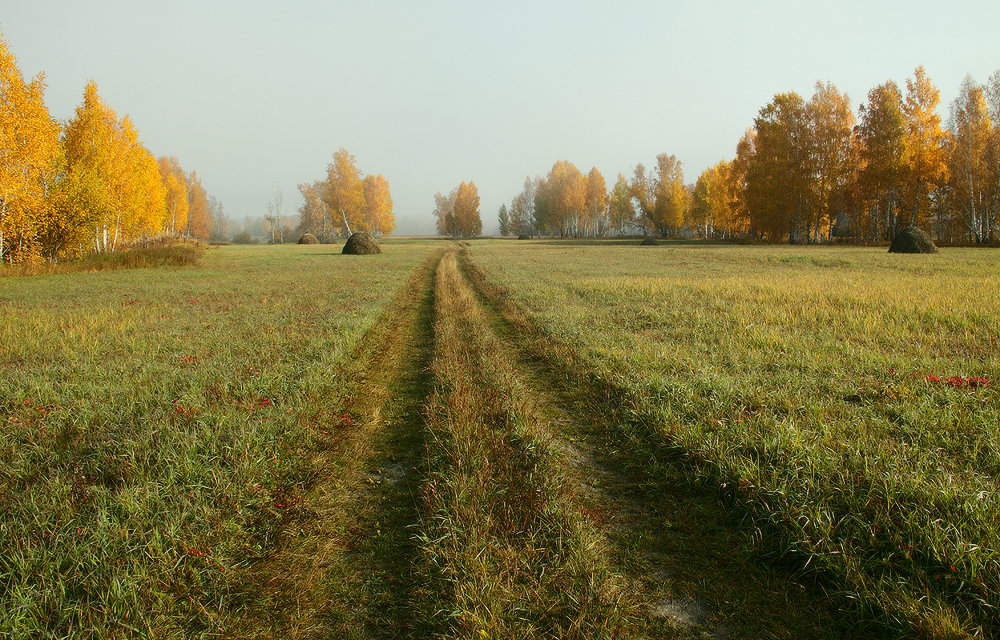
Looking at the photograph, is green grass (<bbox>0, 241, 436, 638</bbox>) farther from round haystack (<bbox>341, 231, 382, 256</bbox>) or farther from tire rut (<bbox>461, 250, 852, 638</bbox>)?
round haystack (<bbox>341, 231, 382, 256</bbox>)

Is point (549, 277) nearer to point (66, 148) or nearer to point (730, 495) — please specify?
point (730, 495)

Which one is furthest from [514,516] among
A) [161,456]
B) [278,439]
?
[161,456]

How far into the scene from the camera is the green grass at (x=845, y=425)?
211cm

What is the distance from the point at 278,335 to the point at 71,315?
5.78 m

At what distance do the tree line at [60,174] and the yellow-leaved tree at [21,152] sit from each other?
0.03m

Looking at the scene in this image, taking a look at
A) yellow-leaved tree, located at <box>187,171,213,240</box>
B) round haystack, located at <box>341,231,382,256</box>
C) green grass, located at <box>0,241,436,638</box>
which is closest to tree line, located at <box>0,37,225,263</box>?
round haystack, located at <box>341,231,382,256</box>

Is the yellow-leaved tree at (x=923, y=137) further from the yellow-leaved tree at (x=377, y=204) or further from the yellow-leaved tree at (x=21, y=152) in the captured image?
the yellow-leaved tree at (x=377, y=204)

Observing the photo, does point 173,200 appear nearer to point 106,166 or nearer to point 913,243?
point 106,166

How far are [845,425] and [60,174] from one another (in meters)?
33.4

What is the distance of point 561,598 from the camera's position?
2094 mm

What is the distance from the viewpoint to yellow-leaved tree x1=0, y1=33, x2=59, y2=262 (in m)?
17.4

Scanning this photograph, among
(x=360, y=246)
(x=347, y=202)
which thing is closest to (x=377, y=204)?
(x=347, y=202)

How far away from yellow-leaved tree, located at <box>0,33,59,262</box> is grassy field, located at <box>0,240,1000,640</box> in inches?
727

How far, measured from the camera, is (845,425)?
354cm
